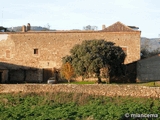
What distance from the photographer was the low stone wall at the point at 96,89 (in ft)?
80.0

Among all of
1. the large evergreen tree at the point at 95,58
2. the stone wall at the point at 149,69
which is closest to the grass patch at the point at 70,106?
the large evergreen tree at the point at 95,58

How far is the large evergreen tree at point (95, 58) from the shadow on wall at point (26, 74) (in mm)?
7204

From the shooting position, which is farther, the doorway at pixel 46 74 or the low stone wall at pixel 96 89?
the doorway at pixel 46 74

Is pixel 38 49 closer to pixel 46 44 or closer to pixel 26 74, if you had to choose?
pixel 46 44

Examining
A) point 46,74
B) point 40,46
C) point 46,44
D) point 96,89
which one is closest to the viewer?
point 96,89

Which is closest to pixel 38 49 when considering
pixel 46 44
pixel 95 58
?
pixel 46 44

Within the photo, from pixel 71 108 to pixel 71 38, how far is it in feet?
61.8

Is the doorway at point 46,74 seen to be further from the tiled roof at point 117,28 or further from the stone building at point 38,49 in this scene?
the tiled roof at point 117,28

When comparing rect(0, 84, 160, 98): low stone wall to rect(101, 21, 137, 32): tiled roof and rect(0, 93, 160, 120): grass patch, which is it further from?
rect(101, 21, 137, 32): tiled roof

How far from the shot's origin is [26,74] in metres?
41.3

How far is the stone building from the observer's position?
39.3 metres

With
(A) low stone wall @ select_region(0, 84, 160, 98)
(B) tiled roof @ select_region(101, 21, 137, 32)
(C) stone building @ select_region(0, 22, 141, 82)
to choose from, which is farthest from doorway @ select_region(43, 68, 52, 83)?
(A) low stone wall @ select_region(0, 84, 160, 98)

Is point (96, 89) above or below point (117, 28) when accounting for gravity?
below

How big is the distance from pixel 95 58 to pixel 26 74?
12488mm
